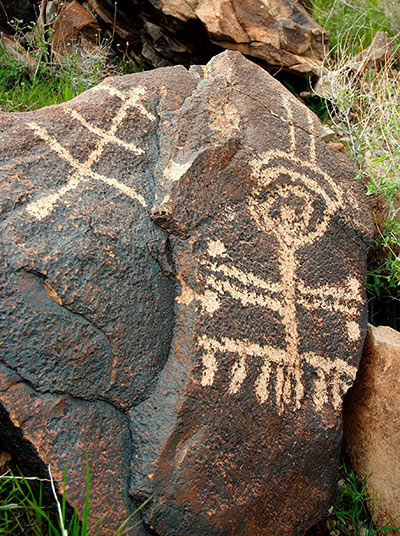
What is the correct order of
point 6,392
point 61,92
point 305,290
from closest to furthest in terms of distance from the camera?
1. point 6,392
2. point 305,290
3. point 61,92

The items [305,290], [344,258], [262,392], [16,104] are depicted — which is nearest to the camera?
[262,392]

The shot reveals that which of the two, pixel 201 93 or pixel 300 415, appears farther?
pixel 201 93

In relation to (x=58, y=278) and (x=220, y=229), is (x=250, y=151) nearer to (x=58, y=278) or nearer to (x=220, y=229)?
(x=220, y=229)

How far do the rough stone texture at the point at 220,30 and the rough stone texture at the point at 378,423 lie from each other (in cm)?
192

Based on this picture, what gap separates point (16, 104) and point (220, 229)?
175 cm

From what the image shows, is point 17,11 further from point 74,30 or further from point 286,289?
point 286,289

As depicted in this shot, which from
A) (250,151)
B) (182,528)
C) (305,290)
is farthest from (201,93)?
(182,528)

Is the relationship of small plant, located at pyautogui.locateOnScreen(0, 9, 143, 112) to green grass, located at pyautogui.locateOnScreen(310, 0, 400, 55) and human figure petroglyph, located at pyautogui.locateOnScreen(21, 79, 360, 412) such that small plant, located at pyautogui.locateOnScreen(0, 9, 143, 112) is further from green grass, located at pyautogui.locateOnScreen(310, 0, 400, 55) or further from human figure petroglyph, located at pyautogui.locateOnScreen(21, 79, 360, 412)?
A: green grass, located at pyautogui.locateOnScreen(310, 0, 400, 55)

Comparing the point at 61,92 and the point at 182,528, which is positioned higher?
the point at 61,92

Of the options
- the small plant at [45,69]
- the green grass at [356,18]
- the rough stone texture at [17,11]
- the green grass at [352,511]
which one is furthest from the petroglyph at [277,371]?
the rough stone texture at [17,11]

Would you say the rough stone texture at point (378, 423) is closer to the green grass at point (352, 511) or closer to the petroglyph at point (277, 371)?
the green grass at point (352, 511)

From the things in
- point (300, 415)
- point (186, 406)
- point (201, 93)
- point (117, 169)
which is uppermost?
point (201, 93)

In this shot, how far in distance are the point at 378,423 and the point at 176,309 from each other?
99cm

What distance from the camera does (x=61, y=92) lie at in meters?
3.24
